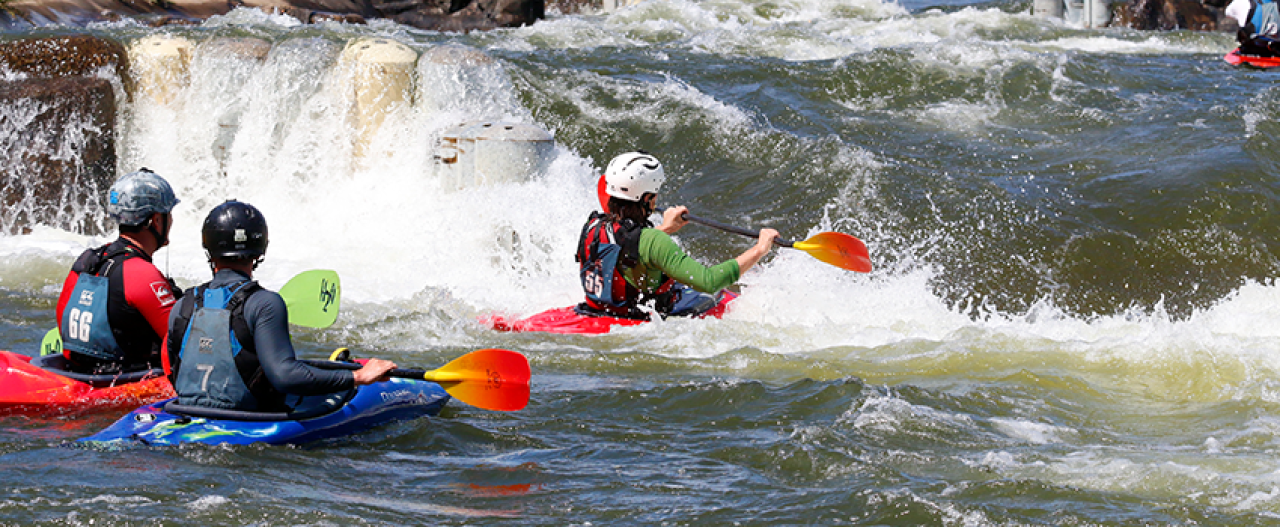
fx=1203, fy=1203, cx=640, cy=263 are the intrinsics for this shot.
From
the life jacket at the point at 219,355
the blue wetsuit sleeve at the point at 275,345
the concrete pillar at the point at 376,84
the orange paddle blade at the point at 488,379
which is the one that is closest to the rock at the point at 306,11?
the concrete pillar at the point at 376,84

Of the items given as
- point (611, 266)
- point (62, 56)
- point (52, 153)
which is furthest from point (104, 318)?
point (62, 56)

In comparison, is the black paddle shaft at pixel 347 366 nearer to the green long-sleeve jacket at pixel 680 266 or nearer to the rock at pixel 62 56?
the green long-sleeve jacket at pixel 680 266

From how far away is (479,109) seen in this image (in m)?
11.1

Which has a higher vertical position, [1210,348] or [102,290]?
[102,290]

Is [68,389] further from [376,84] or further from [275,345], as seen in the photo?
[376,84]

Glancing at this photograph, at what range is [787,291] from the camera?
787 centimetres

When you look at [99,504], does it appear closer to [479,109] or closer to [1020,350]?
[1020,350]

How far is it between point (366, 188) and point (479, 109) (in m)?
1.26

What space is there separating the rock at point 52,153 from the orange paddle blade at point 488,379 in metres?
7.39

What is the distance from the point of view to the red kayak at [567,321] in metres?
6.61

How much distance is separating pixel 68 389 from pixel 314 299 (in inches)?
44.4

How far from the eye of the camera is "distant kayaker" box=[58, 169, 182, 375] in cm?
470

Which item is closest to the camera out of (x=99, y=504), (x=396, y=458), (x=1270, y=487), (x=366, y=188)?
(x=99, y=504)

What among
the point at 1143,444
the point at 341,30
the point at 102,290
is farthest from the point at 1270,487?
the point at 341,30
